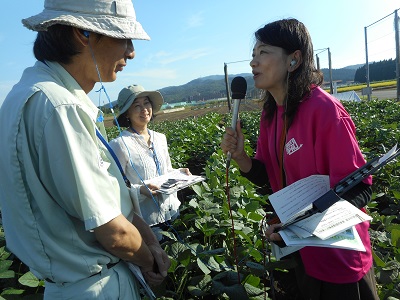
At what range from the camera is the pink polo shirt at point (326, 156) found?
1432 millimetres

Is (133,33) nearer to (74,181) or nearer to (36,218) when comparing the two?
(74,181)

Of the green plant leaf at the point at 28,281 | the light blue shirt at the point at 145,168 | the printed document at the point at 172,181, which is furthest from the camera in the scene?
the light blue shirt at the point at 145,168

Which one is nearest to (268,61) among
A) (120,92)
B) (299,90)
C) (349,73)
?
(299,90)

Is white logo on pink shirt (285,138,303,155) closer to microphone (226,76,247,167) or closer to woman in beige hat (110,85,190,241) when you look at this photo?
microphone (226,76,247,167)

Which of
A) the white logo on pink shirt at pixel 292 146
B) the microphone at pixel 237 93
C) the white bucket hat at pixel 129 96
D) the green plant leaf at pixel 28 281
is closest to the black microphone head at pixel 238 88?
the microphone at pixel 237 93

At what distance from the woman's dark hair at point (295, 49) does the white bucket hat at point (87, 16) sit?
85 cm

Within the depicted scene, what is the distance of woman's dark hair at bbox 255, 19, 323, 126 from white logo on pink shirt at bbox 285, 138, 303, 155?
101 mm

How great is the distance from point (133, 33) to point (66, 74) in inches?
11.1

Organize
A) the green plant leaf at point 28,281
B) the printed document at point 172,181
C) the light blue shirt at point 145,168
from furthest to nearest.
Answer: the light blue shirt at point 145,168, the printed document at point 172,181, the green plant leaf at point 28,281

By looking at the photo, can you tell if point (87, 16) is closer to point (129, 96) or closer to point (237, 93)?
point (237, 93)

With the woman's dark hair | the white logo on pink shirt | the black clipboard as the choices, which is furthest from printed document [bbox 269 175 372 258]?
the woman's dark hair

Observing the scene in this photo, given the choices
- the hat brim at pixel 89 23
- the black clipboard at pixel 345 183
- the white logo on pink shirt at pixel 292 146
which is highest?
the hat brim at pixel 89 23

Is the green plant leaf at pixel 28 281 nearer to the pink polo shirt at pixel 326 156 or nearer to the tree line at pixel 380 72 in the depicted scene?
the pink polo shirt at pixel 326 156

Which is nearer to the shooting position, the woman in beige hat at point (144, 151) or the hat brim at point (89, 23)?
the hat brim at point (89, 23)
